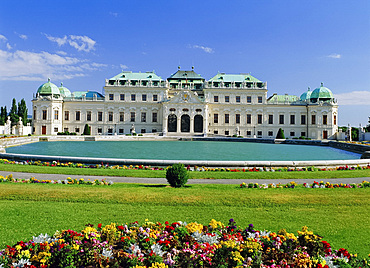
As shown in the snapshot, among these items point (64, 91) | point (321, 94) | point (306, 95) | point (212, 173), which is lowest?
point (212, 173)

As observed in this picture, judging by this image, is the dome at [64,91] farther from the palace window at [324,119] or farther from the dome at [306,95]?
→ the palace window at [324,119]

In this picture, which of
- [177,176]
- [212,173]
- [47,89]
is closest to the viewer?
[177,176]

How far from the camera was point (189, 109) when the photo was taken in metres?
69.4

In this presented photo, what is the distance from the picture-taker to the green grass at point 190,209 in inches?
294

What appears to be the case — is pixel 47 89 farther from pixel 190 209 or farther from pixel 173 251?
pixel 173 251

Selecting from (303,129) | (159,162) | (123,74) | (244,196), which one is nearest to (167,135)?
(123,74)

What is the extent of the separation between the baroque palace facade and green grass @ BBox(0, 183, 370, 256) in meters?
57.7

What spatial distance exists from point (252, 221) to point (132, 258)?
3.91m

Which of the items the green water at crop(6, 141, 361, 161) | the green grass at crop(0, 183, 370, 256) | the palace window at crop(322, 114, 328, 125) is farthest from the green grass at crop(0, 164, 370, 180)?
the palace window at crop(322, 114, 328, 125)

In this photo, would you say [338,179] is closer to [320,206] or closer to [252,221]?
[320,206]

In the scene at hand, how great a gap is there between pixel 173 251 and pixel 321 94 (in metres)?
76.2

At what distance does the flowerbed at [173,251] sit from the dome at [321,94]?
7438 cm

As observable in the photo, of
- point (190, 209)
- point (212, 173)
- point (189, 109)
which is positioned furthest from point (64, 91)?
point (190, 209)

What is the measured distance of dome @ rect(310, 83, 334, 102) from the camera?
7262 cm
